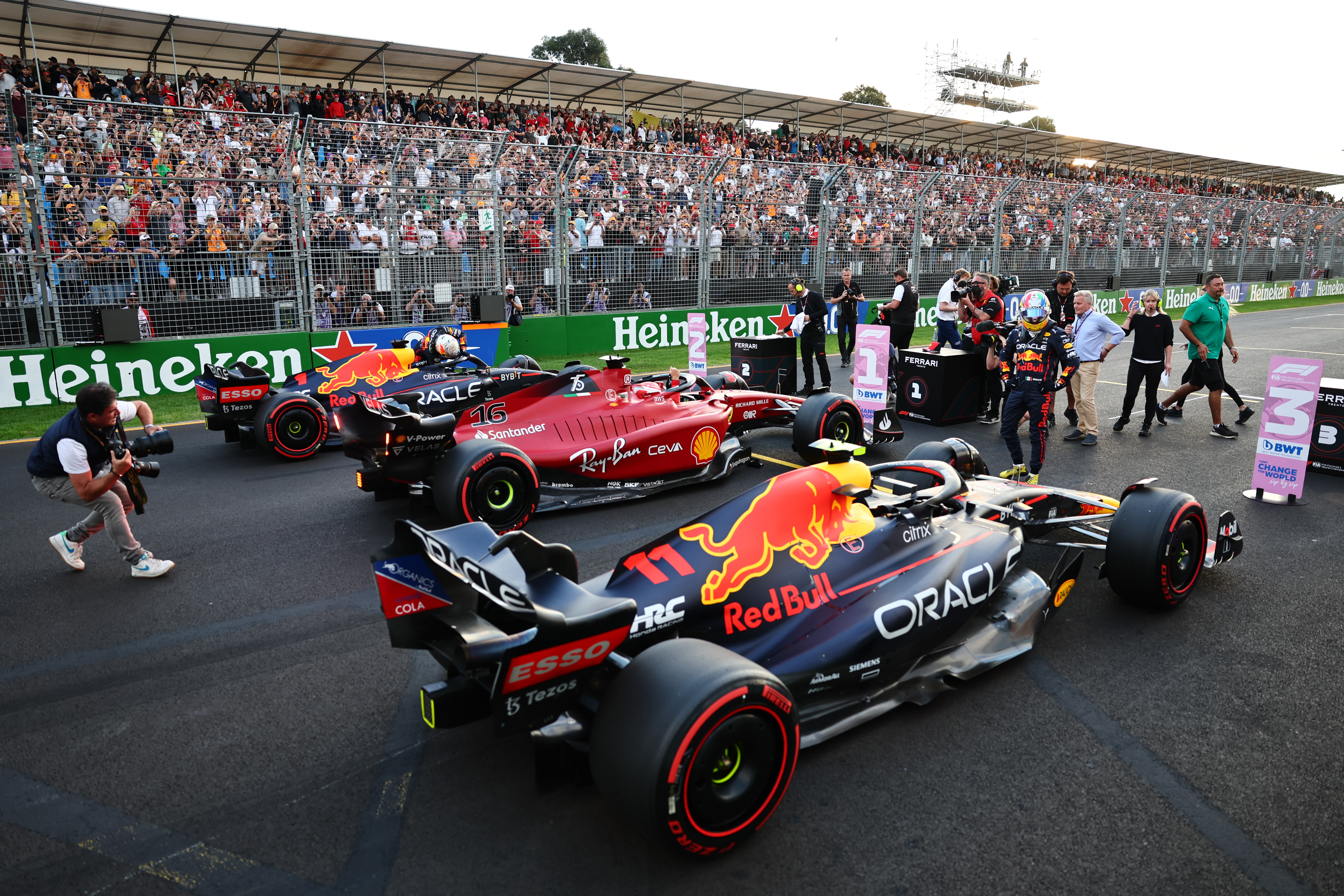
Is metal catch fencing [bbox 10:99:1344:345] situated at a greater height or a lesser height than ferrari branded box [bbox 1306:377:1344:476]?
greater

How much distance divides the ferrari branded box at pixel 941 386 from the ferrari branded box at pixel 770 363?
5.79ft

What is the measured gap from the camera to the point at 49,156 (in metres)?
11.8

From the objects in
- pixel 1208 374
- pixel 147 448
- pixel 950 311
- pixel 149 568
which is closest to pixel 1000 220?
pixel 950 311

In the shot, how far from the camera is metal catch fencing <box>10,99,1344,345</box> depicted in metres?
12.1

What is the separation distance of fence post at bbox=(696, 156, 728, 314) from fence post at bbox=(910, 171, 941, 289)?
16.1 feet

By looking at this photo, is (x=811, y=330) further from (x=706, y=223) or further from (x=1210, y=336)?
(x=706, y=223)

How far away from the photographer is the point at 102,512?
5816mm

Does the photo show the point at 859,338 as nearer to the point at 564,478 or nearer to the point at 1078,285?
the point at 564,478

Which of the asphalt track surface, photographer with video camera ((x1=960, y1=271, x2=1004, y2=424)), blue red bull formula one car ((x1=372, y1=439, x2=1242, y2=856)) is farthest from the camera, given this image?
photographer with video camera ((x1=960, y1=271, x2=1004, y2=424))

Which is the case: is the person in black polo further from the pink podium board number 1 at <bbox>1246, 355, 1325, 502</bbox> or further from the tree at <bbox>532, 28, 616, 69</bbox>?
the tree at <bbox>532, 28, 616, 69</bbox>

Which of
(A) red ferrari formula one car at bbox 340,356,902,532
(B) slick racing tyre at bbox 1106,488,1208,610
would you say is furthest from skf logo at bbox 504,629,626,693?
(B) slick racing tyre at bbox 1106,488,1208,610

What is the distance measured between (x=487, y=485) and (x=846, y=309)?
9244mm

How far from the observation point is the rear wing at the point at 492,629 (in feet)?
9.95

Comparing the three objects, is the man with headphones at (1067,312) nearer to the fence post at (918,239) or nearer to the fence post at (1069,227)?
A: the fence post at (918,239)
